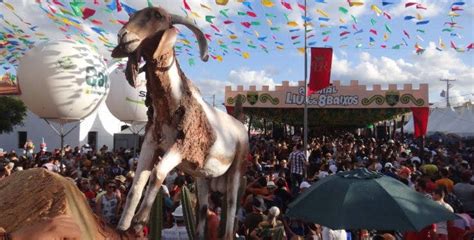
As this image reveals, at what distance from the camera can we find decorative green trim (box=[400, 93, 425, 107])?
21078 millimetres

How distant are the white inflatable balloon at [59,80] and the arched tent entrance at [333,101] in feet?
55.5

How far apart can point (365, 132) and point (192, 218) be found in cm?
3092

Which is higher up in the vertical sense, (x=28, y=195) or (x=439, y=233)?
(x=28, y=195)

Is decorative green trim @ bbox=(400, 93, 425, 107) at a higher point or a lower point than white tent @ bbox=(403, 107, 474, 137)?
higher

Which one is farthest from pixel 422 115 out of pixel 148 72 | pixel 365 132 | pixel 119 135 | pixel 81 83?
pixel 148 72

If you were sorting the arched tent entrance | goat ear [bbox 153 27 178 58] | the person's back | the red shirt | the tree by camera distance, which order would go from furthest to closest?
the tree < the arched tent entrance < the person's back < the red shirt < goat ear [bbox 153 27 178 58]

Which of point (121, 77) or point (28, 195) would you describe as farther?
point (121, 77)

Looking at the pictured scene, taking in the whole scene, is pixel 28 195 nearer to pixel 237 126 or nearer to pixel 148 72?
pixel 148 72

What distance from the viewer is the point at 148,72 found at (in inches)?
97.1

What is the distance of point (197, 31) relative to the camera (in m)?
2.69

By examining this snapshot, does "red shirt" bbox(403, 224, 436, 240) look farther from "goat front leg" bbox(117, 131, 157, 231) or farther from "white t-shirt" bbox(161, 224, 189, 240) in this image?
"goat front leg" bbox(117, 131, 157, 231)

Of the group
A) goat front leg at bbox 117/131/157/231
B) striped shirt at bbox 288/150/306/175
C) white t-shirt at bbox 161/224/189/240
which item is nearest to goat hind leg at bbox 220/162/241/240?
goat front leg at bbox 117/131/157/231

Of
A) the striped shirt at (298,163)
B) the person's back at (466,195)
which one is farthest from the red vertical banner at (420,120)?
the person's back at (466,195)

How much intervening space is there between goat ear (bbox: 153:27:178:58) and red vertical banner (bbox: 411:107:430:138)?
16.1 m
